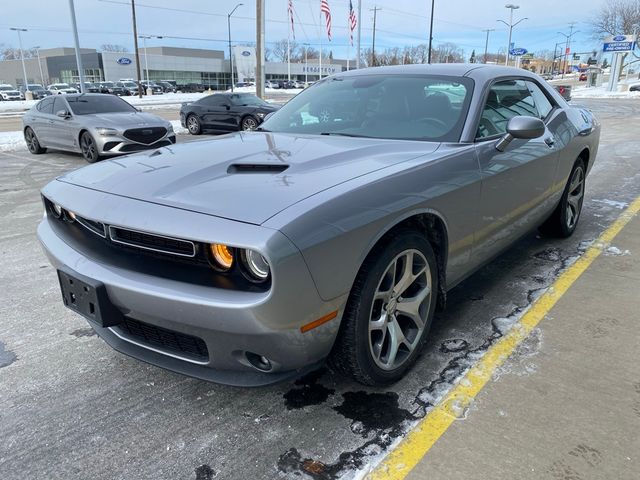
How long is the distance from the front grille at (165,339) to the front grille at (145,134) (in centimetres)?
841

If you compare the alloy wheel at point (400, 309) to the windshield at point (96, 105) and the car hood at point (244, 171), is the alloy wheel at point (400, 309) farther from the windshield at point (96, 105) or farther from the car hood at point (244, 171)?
the windshield at point (96, 105)

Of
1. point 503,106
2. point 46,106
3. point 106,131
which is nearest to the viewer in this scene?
point 503,106

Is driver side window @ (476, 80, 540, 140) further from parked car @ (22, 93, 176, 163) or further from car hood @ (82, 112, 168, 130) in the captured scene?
car hood @ (82, 112, 168, 130)

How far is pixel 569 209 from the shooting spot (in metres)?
4.76

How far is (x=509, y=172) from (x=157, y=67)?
88.9m

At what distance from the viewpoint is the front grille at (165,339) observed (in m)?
2.08

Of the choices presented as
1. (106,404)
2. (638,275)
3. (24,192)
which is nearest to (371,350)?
(106,404)

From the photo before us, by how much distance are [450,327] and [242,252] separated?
1717 mm

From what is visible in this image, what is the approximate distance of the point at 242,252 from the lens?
196 cm

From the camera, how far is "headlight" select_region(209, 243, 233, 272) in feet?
6.52

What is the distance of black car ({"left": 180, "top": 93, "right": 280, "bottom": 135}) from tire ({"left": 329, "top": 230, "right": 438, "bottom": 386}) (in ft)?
41.9

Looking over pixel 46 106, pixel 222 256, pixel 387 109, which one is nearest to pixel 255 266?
pixel 222 256

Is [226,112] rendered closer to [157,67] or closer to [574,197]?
[574,197]

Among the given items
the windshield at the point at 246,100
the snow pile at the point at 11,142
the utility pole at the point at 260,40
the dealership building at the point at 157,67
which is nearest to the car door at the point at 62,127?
the snow pile at the point at 11,142
